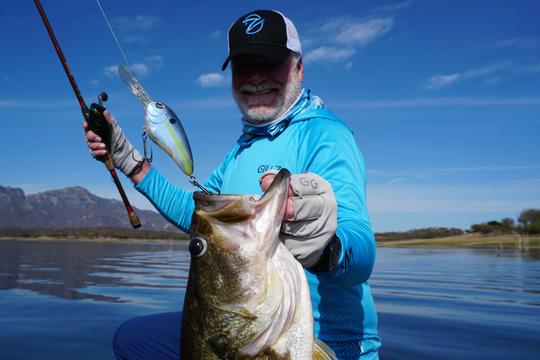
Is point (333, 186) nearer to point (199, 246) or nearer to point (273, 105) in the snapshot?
point (199, 246)

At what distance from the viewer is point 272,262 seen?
2.24 metres

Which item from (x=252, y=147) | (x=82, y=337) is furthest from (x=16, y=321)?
(x=252, y=147)

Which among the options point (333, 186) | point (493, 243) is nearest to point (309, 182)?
point (333, 186)

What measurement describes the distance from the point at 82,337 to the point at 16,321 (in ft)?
6.28

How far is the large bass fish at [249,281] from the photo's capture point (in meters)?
2.20

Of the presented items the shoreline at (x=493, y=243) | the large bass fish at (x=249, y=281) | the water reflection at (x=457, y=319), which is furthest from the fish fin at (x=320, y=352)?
the shoreline at (x=493, y=243)

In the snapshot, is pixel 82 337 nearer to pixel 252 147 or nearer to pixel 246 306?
pixel 252 147

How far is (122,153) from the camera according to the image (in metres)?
4.74

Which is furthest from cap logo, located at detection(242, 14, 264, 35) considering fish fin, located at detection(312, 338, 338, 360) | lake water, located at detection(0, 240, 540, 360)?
lake water, located at detection(0, 240, 540, 360)

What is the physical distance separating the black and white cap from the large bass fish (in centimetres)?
187

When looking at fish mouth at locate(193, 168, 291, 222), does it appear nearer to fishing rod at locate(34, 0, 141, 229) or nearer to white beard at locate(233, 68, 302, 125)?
white beard at locate(233, 68, 302, 125)

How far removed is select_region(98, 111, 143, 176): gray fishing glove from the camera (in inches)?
183

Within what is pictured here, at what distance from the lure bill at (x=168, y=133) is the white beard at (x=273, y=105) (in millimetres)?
818

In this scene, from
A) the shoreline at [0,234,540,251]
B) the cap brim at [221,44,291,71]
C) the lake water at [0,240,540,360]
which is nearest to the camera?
the cap brim at [221,44,291,71]
